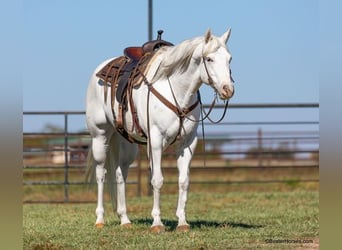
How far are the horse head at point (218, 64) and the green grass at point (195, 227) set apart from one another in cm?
122

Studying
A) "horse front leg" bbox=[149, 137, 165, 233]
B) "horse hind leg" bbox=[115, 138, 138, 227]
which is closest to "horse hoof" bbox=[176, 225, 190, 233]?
"horse front leg" bbox=[149, 137, 165, 233]

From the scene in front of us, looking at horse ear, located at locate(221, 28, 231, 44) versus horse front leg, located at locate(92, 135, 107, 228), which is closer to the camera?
horse ear, located at locate(221, 28, 231, 44)

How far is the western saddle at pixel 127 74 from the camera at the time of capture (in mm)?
6695

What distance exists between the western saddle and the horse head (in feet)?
2.73

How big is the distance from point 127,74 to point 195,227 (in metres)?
1.64

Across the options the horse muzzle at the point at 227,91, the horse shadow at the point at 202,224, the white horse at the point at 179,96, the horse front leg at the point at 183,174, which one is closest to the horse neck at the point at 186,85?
the white horse at the point at 179,96

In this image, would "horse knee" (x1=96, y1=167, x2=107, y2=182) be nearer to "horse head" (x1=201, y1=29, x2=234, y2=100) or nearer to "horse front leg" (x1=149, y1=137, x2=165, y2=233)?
"horse front leg" (x1=149, y1=137, x2=165, y2=233)

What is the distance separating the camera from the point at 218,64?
19.2 ft

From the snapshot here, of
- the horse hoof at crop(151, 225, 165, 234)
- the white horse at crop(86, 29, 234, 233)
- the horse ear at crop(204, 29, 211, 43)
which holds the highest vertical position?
the horse ear at crop(204, 29, 211, 43)

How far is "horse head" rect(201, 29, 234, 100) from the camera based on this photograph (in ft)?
18.9

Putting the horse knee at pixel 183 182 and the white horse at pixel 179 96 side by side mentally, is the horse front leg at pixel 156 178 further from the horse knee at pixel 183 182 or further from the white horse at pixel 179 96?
the horse knee at pixel 183 182

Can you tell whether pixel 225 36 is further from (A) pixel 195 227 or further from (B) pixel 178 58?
(A) pixel 195 227
